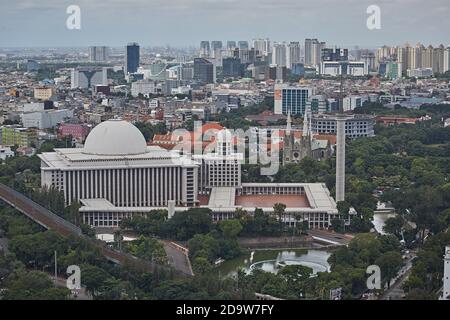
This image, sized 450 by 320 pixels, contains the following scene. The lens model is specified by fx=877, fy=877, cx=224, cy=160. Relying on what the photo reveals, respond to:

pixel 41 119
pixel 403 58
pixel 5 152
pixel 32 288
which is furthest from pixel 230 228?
pixel 403 58

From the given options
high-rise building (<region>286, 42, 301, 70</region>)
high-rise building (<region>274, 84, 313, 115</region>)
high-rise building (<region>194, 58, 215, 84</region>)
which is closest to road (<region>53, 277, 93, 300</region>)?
high-rise building (<region>274, 84, 313, 115</region>)

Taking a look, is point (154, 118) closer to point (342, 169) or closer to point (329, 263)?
point (342, 169)

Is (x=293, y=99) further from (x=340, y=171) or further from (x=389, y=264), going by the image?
(x=389, y=264)

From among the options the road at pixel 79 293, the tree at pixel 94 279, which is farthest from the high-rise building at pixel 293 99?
the tree at pixel 94 279

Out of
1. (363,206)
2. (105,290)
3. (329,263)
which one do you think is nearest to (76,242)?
(105,290)

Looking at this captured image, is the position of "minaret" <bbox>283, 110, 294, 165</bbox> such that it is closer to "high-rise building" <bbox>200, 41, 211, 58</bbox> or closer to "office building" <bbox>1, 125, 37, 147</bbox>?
"office building" <bbox>1, 125, 37, 147</bbox>

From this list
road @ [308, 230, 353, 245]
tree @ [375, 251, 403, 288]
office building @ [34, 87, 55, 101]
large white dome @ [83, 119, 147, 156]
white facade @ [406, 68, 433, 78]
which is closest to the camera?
tree @ [375, 251, 403, 288]
